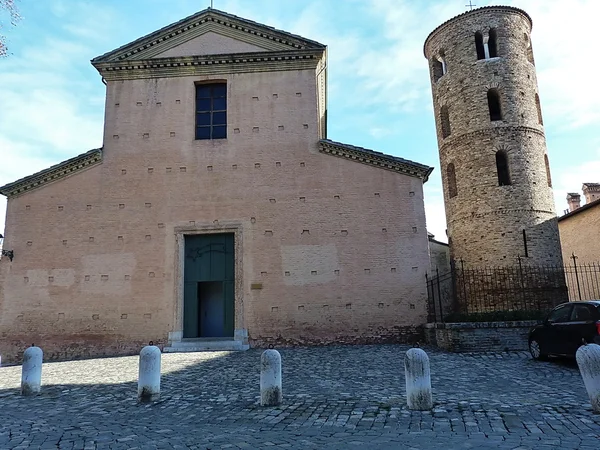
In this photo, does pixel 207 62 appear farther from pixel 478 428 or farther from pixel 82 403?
pixel 478 428

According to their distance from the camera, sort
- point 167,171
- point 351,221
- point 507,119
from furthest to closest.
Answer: point 507,119
point 167,171
point 351,221

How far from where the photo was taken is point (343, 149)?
1466 centimetres

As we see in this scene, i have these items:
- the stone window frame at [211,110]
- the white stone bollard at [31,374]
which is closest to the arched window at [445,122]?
the stone window frame at [211,110]

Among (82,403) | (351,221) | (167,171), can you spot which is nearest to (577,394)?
(82,403)

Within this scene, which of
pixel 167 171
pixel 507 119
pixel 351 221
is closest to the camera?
pixel 351 221

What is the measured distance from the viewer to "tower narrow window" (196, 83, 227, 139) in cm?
1575

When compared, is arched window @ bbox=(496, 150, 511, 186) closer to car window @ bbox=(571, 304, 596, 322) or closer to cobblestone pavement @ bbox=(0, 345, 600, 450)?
car window @ bbox=(571, 304, 596, 322)

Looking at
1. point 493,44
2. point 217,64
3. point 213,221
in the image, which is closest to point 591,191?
point 493,44

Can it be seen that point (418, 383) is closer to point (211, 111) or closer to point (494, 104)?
point (211, 111)

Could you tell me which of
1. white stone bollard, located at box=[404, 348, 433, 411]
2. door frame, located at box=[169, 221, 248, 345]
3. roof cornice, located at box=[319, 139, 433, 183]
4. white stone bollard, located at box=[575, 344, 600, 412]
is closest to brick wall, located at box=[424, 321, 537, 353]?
roof cornice, located at box=[319, 139, 433, 183]

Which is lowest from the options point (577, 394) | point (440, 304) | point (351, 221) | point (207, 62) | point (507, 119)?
point (577, 394)

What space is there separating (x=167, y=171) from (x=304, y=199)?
483 centimetres

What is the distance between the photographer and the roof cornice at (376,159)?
1427 cm

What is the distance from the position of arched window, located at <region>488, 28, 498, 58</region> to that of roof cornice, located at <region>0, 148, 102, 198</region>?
657 inches
